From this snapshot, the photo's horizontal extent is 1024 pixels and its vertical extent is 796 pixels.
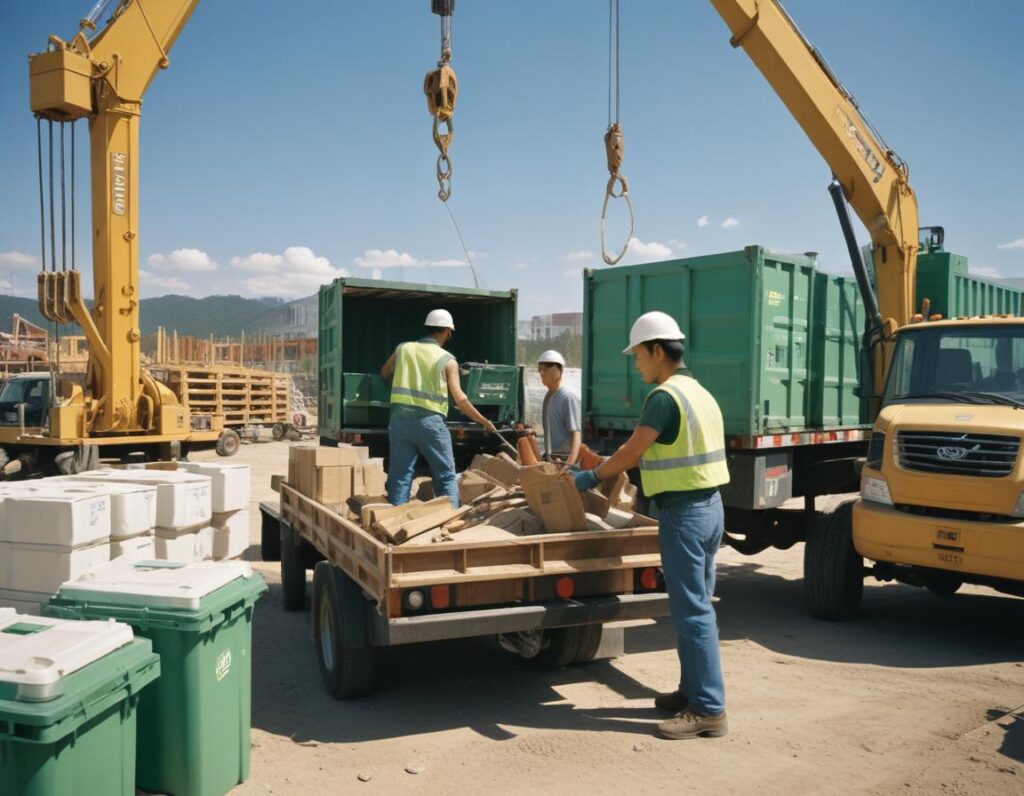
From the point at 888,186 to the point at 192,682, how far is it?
27.1ft

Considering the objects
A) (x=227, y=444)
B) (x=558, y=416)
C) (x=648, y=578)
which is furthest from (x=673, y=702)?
(x=227, y=444)

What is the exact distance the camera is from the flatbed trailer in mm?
4160

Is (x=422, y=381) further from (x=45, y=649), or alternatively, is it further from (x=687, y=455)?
(x=45, y=649)

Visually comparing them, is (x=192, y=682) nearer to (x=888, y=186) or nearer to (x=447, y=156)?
(x=447, y=156)

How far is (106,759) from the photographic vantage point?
9.28 ft

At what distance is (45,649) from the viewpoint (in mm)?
2715

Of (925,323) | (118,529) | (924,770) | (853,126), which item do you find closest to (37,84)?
(118,529)

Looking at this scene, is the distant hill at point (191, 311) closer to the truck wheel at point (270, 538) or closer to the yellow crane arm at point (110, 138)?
the yellow crane arm at point (110, 138)

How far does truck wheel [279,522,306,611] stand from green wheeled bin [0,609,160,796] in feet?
11.8

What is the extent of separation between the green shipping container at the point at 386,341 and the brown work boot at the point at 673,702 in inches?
223

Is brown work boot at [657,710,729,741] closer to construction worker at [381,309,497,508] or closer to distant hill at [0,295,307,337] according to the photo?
construction worker at [381,309,497,508]

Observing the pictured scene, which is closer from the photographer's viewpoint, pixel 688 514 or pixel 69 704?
pixel 69 704

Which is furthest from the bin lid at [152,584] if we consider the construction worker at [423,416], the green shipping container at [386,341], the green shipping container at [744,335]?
the green shipping container at [386,341]

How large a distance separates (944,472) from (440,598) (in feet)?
12.0
